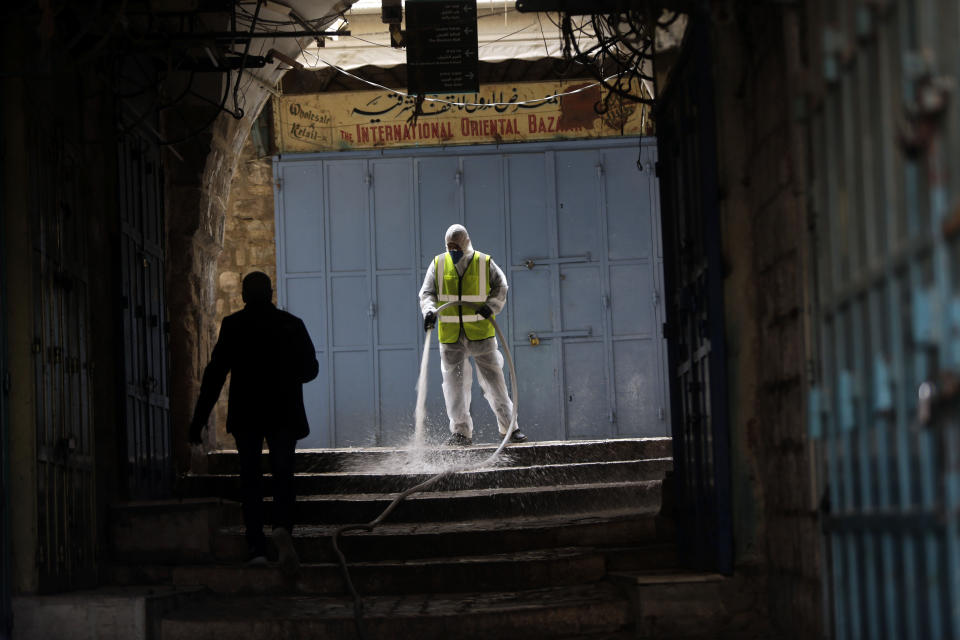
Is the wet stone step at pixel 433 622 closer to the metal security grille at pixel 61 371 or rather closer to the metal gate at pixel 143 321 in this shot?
the metal security grille at pixel 61 371

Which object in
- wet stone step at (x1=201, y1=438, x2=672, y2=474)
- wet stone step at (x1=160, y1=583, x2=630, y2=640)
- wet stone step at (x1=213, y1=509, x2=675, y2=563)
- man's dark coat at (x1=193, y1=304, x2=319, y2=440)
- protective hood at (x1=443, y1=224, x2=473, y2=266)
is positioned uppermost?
protective hood at (x1=443, y1=224, x2=473, y2=266)

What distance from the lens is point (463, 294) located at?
11289 mm

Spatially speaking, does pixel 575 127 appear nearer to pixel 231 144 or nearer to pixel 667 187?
pixel 231 144

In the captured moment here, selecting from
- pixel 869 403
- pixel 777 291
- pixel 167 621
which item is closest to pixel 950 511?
pixel 869 403

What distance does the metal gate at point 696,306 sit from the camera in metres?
6.07

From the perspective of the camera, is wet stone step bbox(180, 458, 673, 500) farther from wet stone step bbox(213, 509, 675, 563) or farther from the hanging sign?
the hanging sign

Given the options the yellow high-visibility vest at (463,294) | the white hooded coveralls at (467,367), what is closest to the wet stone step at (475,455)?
the white hooded coveralls at (467,367)

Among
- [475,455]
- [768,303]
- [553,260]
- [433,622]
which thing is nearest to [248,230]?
[553,260]

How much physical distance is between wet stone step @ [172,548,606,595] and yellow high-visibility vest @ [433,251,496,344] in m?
3.72

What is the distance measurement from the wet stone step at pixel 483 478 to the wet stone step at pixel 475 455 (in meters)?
0.40

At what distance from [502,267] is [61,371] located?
723 centimetres

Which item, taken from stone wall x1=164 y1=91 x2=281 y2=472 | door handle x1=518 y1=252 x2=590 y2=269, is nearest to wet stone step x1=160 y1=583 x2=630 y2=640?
stone wall x1=164 y1=91 x2=281 y2=472

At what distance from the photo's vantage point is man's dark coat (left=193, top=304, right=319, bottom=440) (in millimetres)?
7820

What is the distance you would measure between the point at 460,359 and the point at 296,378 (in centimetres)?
340
